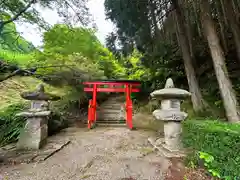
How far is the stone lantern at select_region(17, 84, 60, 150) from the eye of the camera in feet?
9.84

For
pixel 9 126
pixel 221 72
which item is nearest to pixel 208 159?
pixel 221 72

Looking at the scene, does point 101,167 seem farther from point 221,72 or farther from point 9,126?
point 221,72

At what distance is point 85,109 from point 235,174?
808cm

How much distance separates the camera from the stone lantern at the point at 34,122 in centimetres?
300

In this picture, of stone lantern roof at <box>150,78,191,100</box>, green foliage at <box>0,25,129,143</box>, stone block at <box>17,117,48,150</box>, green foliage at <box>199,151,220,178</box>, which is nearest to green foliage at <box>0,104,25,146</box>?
green foliage at <box>0,25,129,143</box>

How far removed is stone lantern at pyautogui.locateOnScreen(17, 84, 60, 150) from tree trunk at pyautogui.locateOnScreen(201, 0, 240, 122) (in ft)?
14.3

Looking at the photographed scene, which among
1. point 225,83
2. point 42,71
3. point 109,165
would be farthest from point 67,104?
point 225,83

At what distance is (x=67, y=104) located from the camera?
7.40m

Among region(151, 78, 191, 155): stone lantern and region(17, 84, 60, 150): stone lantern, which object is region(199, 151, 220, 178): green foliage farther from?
region(17, 84, 60, 150): stone lantern

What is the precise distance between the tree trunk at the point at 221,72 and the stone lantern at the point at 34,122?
14.3 ft

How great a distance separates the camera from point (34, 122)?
10.1 ft

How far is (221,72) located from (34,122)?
4.77 metres

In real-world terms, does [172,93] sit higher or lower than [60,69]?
lower

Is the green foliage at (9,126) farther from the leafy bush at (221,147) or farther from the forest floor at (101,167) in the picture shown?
the leafy bush at (221,147)
